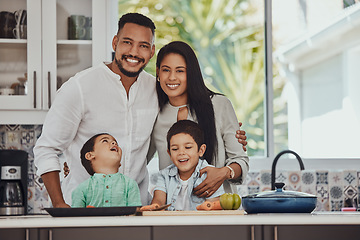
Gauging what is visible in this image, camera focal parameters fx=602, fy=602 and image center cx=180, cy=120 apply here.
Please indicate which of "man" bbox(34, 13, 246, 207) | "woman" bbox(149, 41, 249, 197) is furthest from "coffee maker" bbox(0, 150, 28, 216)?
"woman" bbox(149, 41, 249, 197)

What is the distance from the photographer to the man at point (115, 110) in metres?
2.88

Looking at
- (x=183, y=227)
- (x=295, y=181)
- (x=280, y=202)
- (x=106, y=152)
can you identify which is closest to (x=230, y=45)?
(x=295, y=181)

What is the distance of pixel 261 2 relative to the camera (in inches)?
164

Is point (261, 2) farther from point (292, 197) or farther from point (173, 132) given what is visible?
point (292, 197)

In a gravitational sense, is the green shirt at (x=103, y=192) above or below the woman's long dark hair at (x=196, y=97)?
below

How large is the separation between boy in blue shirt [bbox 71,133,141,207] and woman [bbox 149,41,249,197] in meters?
0.42

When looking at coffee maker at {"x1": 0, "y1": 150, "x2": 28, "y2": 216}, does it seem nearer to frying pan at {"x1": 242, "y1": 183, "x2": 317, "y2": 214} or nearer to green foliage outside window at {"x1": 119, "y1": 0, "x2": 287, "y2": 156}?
green foliage outside window at {"x1": 119, "y1": 0, "x2": 287, "y2": 156}

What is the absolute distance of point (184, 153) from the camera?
273 centimetres

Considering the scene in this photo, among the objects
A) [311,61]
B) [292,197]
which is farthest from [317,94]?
[292,197]

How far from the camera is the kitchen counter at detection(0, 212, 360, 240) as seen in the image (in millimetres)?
1873

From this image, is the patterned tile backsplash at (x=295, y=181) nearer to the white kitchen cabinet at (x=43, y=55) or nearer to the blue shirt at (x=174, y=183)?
the white kitchen cabinet at (x=43, y=55)

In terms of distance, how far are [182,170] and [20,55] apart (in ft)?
4.46

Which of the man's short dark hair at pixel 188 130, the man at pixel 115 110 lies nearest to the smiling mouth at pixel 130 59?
the man at pixel 115 110

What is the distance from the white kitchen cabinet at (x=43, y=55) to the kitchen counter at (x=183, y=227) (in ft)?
5.42
